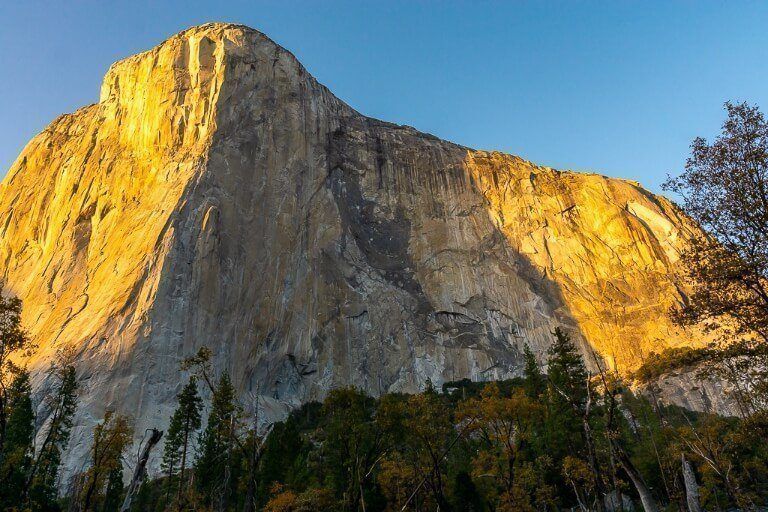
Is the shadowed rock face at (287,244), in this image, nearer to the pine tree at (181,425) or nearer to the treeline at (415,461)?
the pine tree at (181,425)

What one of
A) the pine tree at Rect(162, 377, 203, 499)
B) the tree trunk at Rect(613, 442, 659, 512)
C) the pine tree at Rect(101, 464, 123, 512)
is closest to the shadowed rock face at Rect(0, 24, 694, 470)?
the pine tree at Rect(101, 464, 123, 512)

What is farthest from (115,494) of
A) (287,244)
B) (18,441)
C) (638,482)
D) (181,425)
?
(638,482)

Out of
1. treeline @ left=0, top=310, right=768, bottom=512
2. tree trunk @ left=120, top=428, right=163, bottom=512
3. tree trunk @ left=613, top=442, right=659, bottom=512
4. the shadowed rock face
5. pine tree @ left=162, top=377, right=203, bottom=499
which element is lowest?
tree trunk @ left=613, top=442, right=659, bottom=512

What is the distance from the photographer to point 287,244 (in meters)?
64.7

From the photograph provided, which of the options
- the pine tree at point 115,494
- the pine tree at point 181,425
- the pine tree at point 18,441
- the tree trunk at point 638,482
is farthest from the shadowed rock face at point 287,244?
the tree trunk at point 638,482

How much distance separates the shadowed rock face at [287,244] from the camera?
52.8 meters

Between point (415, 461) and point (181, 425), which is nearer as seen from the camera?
point (415, 461)

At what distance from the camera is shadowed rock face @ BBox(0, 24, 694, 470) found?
52781 mm

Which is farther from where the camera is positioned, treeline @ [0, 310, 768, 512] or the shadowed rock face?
the shadowed rock face

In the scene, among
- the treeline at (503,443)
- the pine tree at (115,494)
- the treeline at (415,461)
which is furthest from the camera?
the pine tree at (115,494)

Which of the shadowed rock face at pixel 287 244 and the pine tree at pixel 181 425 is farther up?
the shadowed rock face at pixel 287 244

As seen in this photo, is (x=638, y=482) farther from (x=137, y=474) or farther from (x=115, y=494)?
(x=115, y=494)

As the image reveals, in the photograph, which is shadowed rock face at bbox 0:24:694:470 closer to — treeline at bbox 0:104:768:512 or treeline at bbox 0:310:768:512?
treeline at bbox 0:104:768:512

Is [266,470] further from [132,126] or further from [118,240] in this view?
[132,126]
